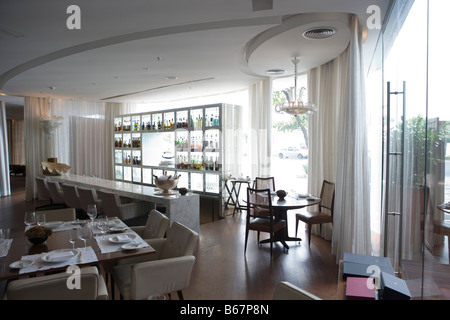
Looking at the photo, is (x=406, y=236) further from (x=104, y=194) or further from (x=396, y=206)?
(x=104, y=194)

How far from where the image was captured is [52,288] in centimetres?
181

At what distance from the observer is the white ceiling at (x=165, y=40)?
9.91 ft

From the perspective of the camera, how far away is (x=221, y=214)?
6332mm

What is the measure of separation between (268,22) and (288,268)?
2.95 meters

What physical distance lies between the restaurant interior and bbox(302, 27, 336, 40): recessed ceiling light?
0.02 metres

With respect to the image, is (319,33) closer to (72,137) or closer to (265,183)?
(265,183)

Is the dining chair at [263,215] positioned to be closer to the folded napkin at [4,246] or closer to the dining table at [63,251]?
the dining table at [63,251]

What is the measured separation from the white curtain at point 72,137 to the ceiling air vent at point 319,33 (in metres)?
7.11

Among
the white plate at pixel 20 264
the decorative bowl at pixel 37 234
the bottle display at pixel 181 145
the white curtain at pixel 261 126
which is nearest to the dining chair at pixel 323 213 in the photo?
the white curtain at pixel 261 126

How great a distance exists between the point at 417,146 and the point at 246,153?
5304 millimetres

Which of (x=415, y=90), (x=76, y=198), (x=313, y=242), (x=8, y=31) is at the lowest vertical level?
(x=313, y=242)

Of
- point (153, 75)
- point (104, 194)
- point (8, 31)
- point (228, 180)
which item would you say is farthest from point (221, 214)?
point (8, 31)

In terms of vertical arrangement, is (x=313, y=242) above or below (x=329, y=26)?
below
